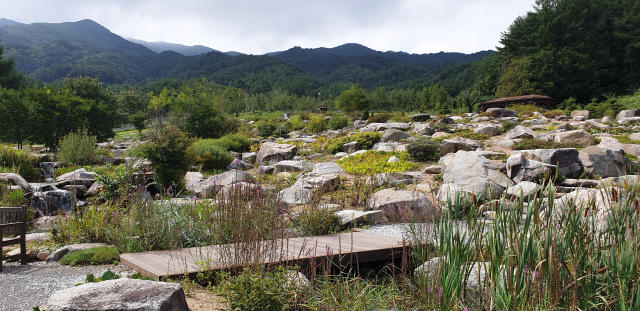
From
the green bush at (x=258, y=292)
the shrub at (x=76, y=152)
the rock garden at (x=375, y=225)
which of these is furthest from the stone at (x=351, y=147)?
the green bush at (x=258, y=292)

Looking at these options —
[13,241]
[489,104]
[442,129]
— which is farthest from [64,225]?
[489,104]

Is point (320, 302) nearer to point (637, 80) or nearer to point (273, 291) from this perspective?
point (273, 291)

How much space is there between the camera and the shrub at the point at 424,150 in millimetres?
10852

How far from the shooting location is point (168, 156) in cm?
929

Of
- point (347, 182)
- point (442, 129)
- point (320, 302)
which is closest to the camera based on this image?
point (320, 302)

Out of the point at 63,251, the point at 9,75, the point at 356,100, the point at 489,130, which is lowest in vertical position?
the point at 63,251

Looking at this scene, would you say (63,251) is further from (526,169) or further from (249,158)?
(249,158)

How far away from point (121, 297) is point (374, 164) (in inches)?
338

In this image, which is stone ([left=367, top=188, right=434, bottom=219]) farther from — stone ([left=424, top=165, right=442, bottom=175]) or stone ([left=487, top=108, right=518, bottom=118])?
stone ([left=487, top=108, right=518, bottom=118])

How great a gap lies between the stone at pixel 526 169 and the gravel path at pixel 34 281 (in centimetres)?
680

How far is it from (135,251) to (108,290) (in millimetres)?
1976

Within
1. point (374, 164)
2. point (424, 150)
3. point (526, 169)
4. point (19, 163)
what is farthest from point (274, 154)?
point (526, 169)

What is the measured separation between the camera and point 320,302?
262 cm

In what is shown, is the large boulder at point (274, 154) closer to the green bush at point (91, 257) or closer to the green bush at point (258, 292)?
the green bush at point (91, 257)
